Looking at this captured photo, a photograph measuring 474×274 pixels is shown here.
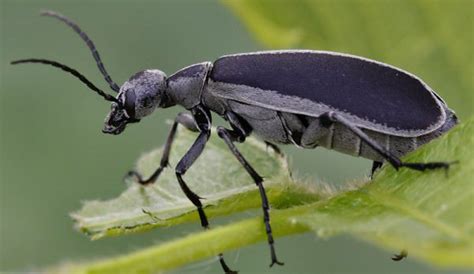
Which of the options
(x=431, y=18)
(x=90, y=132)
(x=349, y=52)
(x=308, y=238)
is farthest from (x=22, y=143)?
(x=431, y=18)

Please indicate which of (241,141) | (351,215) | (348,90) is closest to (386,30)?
(348,90)

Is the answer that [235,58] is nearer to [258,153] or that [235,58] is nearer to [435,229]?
[258,153]

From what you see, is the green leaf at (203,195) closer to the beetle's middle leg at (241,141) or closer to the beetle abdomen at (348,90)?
the beetle's middle leg at (241,141)

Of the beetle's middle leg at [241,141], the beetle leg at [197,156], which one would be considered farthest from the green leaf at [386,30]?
the beetle leg at [197,156]

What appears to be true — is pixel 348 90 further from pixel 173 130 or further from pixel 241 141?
pixel 173 130

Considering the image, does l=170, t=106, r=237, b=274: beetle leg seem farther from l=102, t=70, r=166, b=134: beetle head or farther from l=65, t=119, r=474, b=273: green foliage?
l=102, t=70, r=166, b=134: beetle head

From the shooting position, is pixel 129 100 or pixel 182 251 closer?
pixel 182 251

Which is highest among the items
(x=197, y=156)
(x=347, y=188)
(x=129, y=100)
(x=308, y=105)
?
(x=129, y=100)
